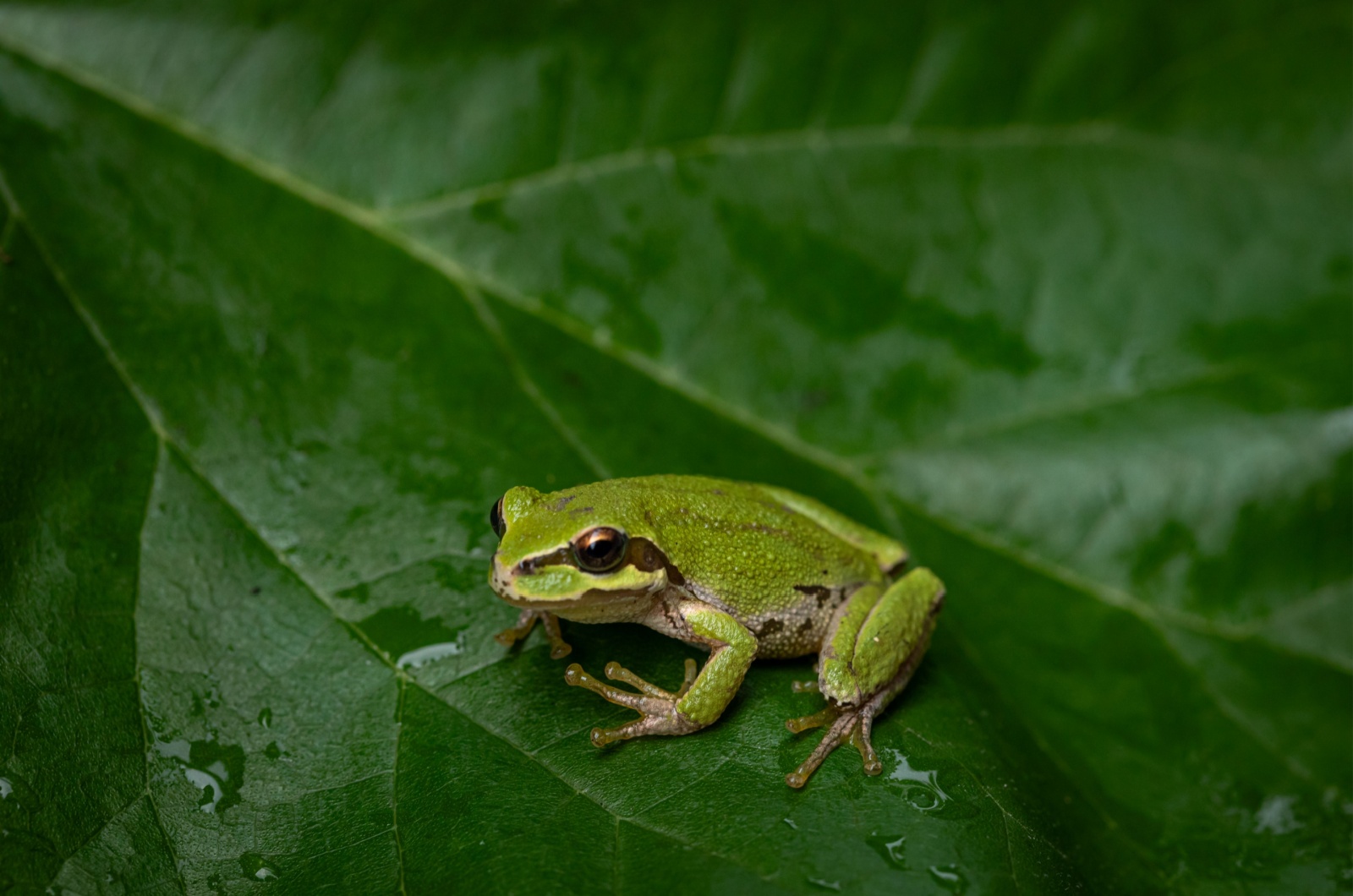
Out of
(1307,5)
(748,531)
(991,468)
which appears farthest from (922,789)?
(1307,5)

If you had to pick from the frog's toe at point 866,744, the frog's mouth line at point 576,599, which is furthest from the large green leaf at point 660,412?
the frog's mouth line at point 576,599

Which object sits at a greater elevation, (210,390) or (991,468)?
(210,390)

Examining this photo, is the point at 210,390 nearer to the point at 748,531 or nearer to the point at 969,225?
the point at 748,531

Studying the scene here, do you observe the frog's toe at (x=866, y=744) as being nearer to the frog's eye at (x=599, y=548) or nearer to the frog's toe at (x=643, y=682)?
the frog's toe at (x=643, y=682)

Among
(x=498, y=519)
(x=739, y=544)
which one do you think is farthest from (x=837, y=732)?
(x=498, y=519)

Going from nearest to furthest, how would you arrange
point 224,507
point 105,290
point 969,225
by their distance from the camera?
1. point 224,507
2. point 105,290
3. point 969,225

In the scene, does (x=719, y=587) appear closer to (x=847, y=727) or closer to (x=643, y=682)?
(x=643, y=682)

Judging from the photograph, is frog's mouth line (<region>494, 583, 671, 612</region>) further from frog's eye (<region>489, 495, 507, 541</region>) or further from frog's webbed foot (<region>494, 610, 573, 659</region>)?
frog's eye (<region>489, 495, 507, 541</region>)
